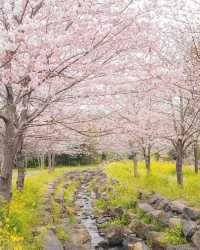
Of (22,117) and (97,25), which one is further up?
(97,25)

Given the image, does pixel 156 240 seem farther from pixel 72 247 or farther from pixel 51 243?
pixel 51 243

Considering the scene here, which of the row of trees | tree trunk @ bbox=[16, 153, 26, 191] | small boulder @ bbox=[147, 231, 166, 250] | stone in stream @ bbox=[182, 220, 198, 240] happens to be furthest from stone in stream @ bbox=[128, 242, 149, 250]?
tree trunk @ bbox=[16, 153, 26, 191]

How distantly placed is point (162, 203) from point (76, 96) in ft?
20.2

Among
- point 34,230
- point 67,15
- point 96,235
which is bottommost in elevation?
point 96,235

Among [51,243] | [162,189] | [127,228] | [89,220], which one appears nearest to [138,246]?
[127,228]

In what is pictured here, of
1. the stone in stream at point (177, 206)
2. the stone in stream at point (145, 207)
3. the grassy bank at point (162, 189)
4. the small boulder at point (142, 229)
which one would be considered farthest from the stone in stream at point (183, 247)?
the stone in stream at point (145, 207)

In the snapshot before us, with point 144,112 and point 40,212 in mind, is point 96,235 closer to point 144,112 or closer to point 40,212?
point 40,212

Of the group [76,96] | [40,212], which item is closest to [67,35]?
[76,96]

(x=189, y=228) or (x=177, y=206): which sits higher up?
(x=177, y=206)

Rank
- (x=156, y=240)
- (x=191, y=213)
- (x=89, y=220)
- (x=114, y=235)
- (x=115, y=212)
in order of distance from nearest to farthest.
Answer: (x=156, y=240) < (x=191, y=213) < (x=114, y=235) < (x=115, y=212) < (x=89, y=220)

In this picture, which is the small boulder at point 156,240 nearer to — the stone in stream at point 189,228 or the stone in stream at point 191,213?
the stone in stream at point 189,228

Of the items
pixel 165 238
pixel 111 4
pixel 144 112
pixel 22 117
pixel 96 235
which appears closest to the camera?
pixel 111 4

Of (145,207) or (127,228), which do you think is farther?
(145,207)

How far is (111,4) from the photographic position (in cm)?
724
